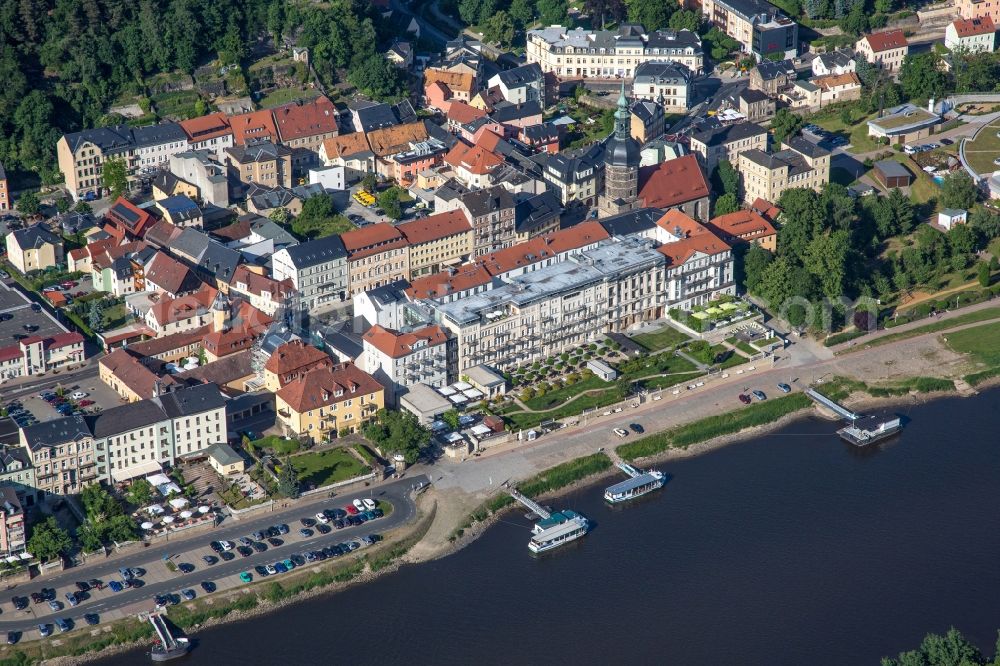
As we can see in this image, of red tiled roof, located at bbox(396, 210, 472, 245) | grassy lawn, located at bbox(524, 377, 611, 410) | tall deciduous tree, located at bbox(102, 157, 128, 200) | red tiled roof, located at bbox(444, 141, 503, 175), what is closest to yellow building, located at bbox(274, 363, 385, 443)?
grassy lawn, located at bbox(524, 377, 611, 410)

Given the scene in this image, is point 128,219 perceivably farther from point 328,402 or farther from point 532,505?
point 532,505

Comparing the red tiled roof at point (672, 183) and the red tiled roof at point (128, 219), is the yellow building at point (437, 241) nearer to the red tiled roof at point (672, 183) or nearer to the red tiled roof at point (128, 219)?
the red tiled roof at point (672, 183)

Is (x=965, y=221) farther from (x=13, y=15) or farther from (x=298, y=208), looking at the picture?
(x=13, y=15)

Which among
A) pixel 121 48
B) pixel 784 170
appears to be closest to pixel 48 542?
pixel 121 48

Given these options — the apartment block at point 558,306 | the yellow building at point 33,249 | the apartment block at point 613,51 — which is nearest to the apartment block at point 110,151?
the yellow building at point 33,249

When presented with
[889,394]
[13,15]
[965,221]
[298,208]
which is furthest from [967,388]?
[13,15]

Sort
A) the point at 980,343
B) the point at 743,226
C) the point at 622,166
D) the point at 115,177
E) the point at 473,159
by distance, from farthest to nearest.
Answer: the point at 473,159 < the point at 115,177 < the point at 622,166 < the point at 743,226 < the point at 980,343
